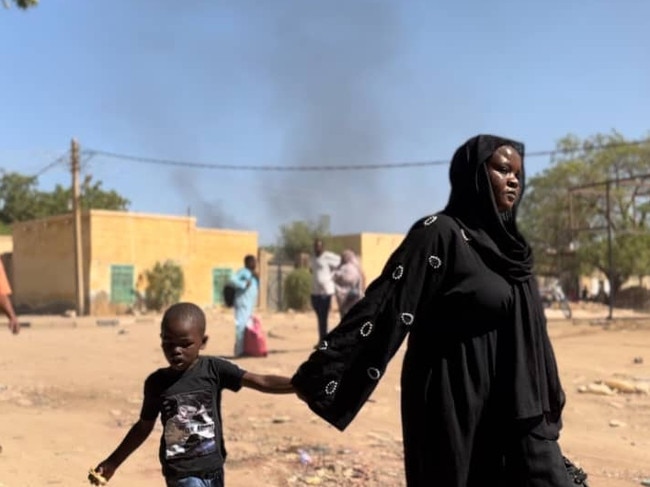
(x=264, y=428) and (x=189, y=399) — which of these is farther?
(x=264, y=428)

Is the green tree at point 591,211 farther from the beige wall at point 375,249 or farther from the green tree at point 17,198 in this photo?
the green tree at point 17,198

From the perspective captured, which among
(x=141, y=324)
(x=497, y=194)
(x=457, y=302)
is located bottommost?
(x=141, y=324)

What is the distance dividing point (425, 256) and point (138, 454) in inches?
164

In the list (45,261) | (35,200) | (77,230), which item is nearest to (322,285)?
(77,230)

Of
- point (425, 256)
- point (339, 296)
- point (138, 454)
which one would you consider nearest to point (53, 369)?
point (339, 296)

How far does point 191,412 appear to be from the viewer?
3.26m

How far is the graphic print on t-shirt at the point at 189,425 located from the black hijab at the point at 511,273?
52.2 inches

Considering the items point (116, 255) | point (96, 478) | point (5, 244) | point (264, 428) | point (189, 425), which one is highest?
point (5, 244)

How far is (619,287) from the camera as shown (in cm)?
3847

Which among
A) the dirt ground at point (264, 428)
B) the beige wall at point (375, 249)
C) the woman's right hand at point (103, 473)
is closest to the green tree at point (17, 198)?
the beige wall at point (375, 249)

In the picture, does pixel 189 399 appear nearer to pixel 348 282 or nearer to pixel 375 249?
pixel 348 282

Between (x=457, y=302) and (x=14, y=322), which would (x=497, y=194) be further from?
(x=14, y=322)

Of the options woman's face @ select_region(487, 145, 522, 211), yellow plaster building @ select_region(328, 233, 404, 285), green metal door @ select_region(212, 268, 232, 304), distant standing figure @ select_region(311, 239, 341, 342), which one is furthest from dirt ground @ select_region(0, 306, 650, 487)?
yellow plaster building @ select_region(328, 233, 404, 285)

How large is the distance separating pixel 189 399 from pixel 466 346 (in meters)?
1.31
